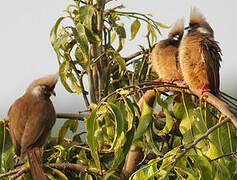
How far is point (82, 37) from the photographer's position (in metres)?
2.90

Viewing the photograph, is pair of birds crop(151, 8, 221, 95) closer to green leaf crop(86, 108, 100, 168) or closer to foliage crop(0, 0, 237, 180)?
foliage crop(0, 0, 237, 180)

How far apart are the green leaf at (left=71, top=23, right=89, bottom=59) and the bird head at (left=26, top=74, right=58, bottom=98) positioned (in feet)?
3.57

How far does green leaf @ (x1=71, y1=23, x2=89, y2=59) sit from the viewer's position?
9.43 feet

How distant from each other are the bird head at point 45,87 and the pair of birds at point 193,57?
37.4 inches

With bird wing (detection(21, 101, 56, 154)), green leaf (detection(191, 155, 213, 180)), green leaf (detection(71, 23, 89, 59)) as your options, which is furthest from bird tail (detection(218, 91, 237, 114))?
bird wing (detection(21, 101, 56, 154))

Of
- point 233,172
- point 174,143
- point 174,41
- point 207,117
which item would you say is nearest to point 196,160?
point 233,172

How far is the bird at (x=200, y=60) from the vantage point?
317 centimetres

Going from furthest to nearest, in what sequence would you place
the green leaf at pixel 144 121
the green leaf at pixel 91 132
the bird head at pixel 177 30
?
the bird head at pixel 177 30, the green leaf at pixel 144 121, the green leaf at pixel 91 132

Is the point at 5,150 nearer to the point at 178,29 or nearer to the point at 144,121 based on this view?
the point at 144,121

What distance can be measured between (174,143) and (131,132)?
4.05 ft

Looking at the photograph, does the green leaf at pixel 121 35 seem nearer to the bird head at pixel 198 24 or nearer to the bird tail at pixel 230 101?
the bird head at pixel 198 24

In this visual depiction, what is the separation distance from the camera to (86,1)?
11.8 feet

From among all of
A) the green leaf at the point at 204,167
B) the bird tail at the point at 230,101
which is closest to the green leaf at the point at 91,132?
the green leaf at the point at 204,167

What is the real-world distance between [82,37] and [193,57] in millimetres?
970
